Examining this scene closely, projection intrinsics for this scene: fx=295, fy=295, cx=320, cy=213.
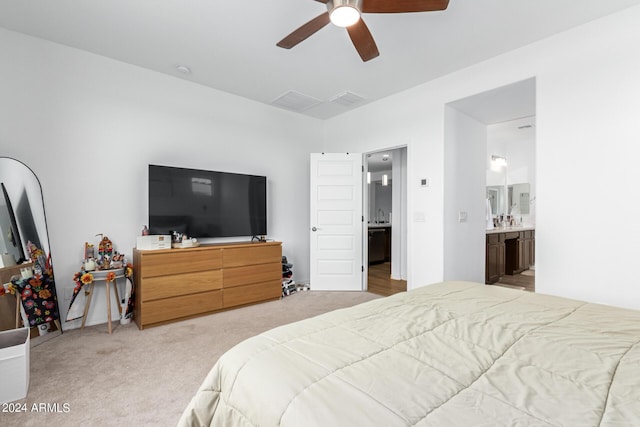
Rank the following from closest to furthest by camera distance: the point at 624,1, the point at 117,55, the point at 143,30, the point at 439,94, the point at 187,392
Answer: the point at 187,392, the point at 624,1, the point at 143,30, the point at 117,55, the point at 439,94

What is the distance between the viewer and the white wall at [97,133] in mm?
2730

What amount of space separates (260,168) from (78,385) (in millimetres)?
3075

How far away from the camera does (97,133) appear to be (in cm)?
306

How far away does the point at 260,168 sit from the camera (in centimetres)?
433

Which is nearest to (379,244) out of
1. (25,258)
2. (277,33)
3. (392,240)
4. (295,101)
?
(392,240)

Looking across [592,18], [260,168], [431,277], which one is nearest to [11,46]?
[260,168]

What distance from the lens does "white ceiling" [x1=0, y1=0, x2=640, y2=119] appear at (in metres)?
2.33

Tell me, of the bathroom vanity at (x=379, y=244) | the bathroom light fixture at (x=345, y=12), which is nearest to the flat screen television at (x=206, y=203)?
the bathroom light fixture at (x=345, y=12)

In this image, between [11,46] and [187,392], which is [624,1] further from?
[11,46]

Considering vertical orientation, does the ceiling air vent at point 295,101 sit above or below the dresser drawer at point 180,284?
above

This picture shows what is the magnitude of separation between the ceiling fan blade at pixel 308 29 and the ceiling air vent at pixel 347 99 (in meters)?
1.88

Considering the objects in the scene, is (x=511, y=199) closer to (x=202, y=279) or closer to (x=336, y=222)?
(x=336, y=222)

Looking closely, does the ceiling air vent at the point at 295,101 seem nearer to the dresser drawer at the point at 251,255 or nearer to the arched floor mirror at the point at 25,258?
the dresser drawer at the point at 251,255

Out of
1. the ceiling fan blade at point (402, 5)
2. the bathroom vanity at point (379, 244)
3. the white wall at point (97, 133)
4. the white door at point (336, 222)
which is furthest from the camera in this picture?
the bathroom vanity at point (379, 244)
